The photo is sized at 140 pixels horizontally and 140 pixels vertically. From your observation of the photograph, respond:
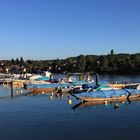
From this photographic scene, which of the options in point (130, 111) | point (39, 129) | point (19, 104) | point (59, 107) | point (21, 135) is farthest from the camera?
point (19, 104)

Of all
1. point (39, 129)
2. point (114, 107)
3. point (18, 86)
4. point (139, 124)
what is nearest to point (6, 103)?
point (114, 107)

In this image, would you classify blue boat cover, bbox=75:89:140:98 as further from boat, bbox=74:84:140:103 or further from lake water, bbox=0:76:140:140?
lake water, bbox=0:76:140:140

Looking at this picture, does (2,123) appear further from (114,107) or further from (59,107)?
(114,107)

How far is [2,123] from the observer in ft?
185

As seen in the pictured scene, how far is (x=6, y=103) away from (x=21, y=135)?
32637 millimetres

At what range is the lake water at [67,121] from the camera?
48.7 meters

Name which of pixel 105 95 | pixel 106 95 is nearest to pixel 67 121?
pixel 105 95

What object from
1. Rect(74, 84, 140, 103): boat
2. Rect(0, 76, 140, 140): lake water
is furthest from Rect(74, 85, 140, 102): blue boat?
Rect(0, 76, 140, 140): lake water

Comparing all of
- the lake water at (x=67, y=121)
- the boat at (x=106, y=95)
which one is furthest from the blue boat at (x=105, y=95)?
the lake water at (x=67, y=121)

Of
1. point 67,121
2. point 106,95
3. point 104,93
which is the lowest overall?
point 67,121

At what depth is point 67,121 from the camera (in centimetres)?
5822

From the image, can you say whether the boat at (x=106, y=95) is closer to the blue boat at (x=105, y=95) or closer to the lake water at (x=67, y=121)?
the blue boat at (x=105, y=95)

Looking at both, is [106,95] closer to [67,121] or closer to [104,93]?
[104,93]

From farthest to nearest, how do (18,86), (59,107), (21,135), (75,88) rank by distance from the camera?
(18,86) < (75,88) < (59,107) < (21,135)
